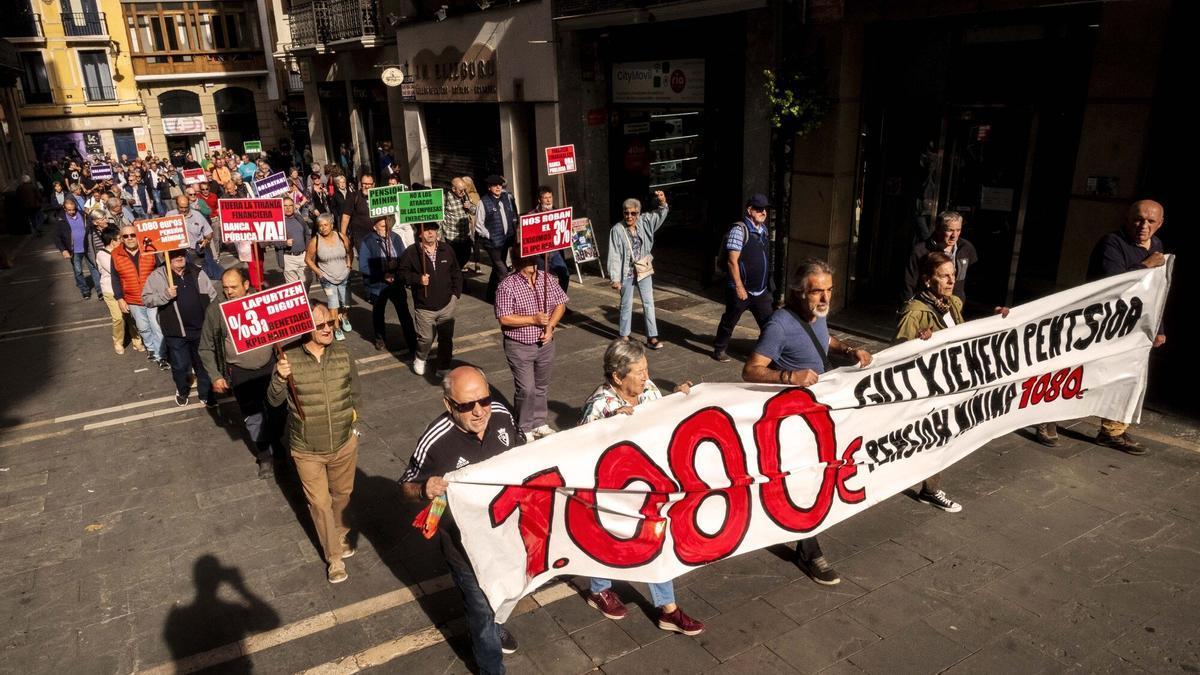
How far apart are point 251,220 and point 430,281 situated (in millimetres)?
2514

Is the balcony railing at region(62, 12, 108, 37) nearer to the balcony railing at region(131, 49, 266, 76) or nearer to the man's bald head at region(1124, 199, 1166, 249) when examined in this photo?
the balcony railing at region(131, 49, 266, 76)

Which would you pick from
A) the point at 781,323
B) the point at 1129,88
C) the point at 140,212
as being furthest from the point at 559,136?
the point at 140,212

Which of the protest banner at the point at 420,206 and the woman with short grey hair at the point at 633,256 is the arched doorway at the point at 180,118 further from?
the woman with short grey hair at the point at 633,256

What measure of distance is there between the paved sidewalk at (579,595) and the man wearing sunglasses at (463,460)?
57 cm

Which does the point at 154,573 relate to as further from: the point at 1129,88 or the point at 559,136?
the point at 559,136

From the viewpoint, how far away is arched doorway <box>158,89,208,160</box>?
46156 millimetres

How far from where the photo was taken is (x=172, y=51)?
45438 millimetres

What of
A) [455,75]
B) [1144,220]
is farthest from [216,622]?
[455,75]

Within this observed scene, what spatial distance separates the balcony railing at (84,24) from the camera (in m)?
42.0

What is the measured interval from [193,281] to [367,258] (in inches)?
117

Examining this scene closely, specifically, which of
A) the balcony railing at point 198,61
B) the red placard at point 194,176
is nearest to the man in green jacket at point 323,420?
the red placard at point 194,176

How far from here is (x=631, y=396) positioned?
459 cm

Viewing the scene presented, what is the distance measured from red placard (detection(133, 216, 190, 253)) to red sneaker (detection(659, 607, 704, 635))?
23.9ft

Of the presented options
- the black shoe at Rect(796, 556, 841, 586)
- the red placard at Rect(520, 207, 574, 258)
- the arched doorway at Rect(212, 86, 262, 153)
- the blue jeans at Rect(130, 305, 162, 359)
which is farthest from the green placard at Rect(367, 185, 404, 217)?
the arched doorway at Rect(212, 86, 262, 153)
